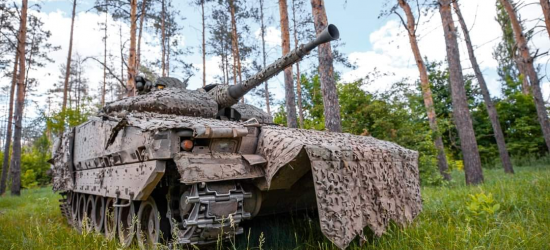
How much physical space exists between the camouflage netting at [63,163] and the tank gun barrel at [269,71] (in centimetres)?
292

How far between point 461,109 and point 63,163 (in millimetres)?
8977

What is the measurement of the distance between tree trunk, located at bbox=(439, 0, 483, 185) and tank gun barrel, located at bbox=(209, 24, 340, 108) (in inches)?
236

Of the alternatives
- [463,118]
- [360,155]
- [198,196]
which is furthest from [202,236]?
[463,118]

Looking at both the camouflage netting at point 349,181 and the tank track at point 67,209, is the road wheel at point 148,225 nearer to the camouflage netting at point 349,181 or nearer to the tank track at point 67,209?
the camouflage netting at point 349,181

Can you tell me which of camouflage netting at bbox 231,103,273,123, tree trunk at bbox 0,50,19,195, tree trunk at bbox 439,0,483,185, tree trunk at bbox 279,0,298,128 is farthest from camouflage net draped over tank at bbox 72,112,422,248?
tree trunk at bbox 0,50,19,195

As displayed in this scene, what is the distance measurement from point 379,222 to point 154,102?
3364mm

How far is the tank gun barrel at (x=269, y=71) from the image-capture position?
4.21 meters

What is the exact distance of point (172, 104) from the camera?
521cm

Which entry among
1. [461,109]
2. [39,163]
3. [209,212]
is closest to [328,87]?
[461,109]

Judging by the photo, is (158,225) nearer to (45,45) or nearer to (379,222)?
(379,222)

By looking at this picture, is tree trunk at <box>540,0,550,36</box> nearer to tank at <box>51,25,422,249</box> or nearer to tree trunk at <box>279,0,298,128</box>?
tank at <box>51,25,422,249</box>

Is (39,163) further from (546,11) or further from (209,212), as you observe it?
(546,11)

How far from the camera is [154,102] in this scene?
5.16 meters

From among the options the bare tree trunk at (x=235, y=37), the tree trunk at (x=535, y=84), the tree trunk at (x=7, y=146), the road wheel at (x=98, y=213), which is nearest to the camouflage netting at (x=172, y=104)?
the road wheel at (x=98, y=213)
